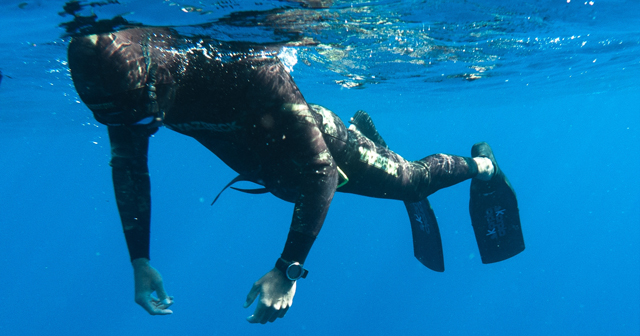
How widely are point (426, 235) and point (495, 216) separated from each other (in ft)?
3.28

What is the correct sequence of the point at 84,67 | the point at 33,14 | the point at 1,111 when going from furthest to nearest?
1. the point at 1,111
2. the point at 33,14
3. the point at 84,67

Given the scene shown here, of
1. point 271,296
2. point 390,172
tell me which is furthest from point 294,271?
point 390,172

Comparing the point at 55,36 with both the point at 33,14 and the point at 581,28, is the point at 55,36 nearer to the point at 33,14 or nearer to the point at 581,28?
the point at 33,14

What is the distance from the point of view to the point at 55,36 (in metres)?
6.38

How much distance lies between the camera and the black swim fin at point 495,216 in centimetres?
515

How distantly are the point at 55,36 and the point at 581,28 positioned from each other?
34.7 feet

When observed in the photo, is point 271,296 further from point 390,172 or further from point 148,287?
point 390,172

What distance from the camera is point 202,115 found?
277 cm

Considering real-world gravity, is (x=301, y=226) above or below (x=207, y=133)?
below

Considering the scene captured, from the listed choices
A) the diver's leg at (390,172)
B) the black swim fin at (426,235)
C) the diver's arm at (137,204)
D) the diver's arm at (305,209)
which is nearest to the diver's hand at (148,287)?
the diver's arm at (137,204)

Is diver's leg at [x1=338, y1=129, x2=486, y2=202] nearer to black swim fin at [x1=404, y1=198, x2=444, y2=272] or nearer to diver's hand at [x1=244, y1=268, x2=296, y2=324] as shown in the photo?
black swim fin at [x1=404, y1=198, x2=444, y2=272]

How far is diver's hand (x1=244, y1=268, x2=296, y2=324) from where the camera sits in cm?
247

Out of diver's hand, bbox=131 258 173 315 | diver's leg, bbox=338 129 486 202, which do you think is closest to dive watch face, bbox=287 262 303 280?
diver's hand, bbox=131 258 173 315

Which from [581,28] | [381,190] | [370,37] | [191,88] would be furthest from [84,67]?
[581,28]
